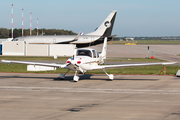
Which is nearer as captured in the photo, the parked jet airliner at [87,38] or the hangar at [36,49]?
the hangar at [36,49]

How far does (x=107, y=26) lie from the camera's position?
2217 inches

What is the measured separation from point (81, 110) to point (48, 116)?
1402 millimetres

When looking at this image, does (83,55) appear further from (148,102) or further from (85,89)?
(148,102)

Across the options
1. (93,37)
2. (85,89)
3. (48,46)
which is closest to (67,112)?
(85,89)

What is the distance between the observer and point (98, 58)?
1869 centimetres

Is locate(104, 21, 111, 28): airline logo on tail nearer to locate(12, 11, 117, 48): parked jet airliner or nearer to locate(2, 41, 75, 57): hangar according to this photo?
locate(12, 11, 117, 48): parked jet airliner

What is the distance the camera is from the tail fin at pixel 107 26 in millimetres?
55812

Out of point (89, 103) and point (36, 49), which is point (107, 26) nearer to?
point (36, 49)

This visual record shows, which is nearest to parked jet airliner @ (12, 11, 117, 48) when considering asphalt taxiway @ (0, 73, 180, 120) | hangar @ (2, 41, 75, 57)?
hangar @ (2, 41, 75, 57)

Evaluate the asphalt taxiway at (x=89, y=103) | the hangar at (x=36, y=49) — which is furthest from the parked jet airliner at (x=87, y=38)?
the asphalt taxiway at (x=89, y=103)

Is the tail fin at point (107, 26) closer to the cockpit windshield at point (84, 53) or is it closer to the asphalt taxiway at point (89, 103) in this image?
the cockpit windshield at point (84, 53)

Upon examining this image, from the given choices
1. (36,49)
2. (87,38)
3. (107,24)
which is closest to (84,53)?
(36,49)

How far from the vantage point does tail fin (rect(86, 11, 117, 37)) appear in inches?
2197

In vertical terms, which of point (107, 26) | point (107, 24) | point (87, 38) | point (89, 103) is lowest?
point (89, 103)
